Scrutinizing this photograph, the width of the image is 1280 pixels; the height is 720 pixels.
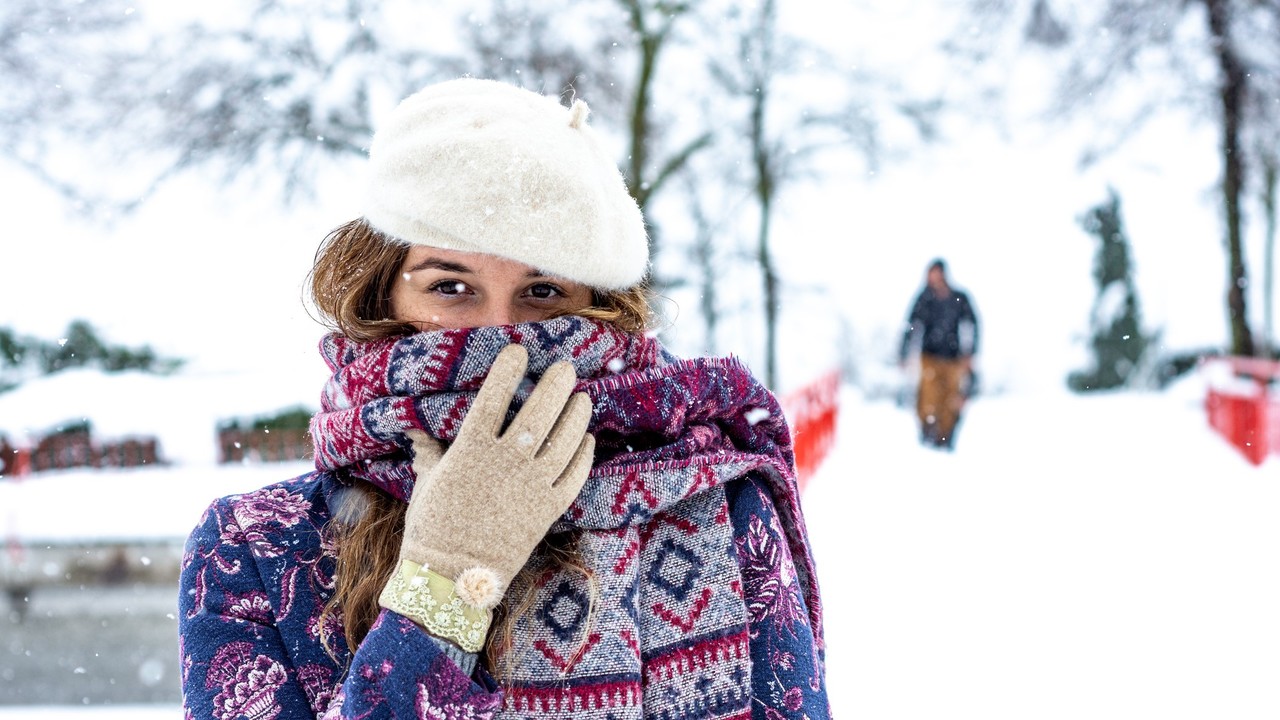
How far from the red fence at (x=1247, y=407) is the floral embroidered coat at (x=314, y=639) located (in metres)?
8.22

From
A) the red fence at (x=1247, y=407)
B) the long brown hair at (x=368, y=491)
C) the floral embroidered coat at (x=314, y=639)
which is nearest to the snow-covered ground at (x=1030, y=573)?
the red fence at (x=1247, y=407)

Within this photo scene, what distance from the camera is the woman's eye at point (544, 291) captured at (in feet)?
4.83

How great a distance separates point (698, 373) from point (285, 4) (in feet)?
37.4

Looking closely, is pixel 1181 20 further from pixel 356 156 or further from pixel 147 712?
pixel 147 712

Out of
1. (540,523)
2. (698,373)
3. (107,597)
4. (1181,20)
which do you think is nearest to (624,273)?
(698,373)

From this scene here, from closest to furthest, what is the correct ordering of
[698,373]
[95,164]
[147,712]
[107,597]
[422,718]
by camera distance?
[422,718] < [698,373] < [147,712] < [107,597] < [95,164]

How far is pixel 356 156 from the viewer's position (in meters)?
11.8

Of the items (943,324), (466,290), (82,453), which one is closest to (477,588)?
(466,290)

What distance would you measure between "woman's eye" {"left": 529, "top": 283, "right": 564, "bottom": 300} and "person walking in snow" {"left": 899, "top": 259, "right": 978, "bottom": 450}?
9068mm

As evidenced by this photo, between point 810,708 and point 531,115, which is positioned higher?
point 531,115

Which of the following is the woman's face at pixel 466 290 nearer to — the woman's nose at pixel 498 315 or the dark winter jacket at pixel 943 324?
the woman's nose at pixel 498 315

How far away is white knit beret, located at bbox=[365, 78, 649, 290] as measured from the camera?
1.36m

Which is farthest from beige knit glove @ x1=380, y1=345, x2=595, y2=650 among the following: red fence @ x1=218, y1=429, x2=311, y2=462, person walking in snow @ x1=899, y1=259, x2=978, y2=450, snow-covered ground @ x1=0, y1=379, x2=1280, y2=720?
red fence @ x1=218, y1=429, x2=311, y2=462

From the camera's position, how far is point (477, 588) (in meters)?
1.19
